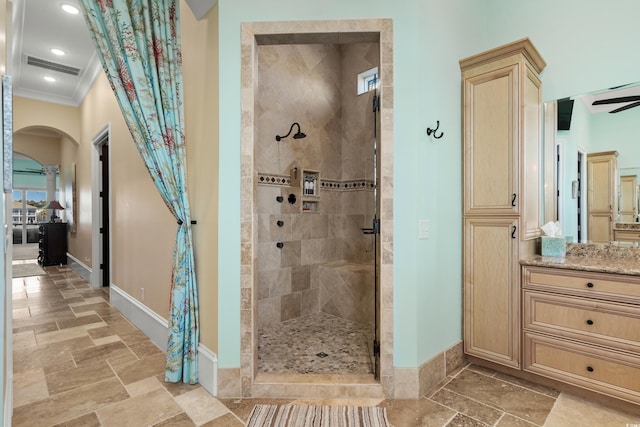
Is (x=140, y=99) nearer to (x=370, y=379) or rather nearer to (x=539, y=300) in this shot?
(x=370, y=379)

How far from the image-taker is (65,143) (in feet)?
24.4

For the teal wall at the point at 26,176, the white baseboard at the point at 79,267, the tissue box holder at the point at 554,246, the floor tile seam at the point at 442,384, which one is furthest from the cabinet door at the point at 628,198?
the teal wall at the point at 26,176

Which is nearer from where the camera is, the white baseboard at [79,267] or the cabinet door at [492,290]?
the cabinet door at [492,290]

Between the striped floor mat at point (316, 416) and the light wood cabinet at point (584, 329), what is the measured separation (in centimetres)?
121

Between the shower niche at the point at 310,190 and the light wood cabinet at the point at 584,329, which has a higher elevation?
the shower niche at the point at 310,190

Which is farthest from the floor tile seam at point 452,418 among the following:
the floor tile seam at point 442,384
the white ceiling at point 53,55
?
the white ceiling at point 53,55

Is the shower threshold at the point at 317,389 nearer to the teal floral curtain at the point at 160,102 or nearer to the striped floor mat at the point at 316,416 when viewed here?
the striped floor mat at the point at 316,416

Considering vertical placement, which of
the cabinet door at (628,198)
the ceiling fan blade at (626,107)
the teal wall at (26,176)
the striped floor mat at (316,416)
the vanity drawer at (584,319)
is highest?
the teal wall at (26,176)

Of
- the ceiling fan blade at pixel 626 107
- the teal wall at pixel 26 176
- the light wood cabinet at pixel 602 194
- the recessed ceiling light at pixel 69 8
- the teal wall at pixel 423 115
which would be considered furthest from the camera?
the teal wall at pixel 26 176

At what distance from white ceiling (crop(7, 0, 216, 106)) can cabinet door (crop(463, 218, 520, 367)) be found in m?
2.54

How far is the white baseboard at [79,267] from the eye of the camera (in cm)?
549

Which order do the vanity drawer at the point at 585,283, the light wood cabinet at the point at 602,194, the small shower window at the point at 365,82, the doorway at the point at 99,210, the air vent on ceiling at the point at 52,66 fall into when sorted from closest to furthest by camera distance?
the vanity drawer at the point at 585,283 → the light wood cabinet at the point at 602,194 → the small shower window at the point at 365,82 → the air vent on ceiling at the point at 52,66 → the doorway at the point at 99,210

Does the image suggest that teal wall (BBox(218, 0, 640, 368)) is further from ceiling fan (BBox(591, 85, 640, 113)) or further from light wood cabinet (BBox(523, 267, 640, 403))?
light wood cabinet (BBox(523, 267, 640, 403))

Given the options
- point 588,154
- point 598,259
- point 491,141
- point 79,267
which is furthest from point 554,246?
point 79,267
